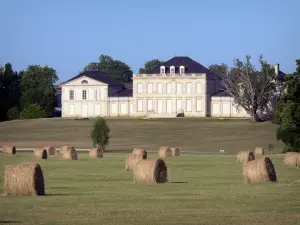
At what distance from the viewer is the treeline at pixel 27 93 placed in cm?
12250

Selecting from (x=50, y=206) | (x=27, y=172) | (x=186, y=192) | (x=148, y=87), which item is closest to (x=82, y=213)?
(x=50, y=206)

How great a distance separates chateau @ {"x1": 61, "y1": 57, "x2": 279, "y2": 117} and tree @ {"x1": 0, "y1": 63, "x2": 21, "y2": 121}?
25.4ft

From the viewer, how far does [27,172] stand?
20750 millimetres

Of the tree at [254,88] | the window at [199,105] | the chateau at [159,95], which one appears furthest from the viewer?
the window at [199,105]

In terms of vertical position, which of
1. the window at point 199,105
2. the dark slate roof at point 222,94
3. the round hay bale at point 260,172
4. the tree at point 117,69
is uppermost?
the tree at point 117,69

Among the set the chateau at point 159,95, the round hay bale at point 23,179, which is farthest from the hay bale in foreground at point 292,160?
the chateau at point 159,95

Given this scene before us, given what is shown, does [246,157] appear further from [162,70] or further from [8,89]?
[8,89]

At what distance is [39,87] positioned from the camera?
142m

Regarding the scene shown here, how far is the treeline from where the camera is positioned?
402 ft

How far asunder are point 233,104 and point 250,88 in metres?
9.67

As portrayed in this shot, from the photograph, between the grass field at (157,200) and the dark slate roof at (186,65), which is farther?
the dark slate roof at (186,65)

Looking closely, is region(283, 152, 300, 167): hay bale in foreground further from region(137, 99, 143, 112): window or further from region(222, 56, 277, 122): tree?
region(137, 99, 143, 112): window

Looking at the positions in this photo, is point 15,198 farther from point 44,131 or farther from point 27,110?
point 27,110

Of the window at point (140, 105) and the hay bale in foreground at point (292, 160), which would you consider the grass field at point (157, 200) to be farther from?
the window at point (140, 105)
